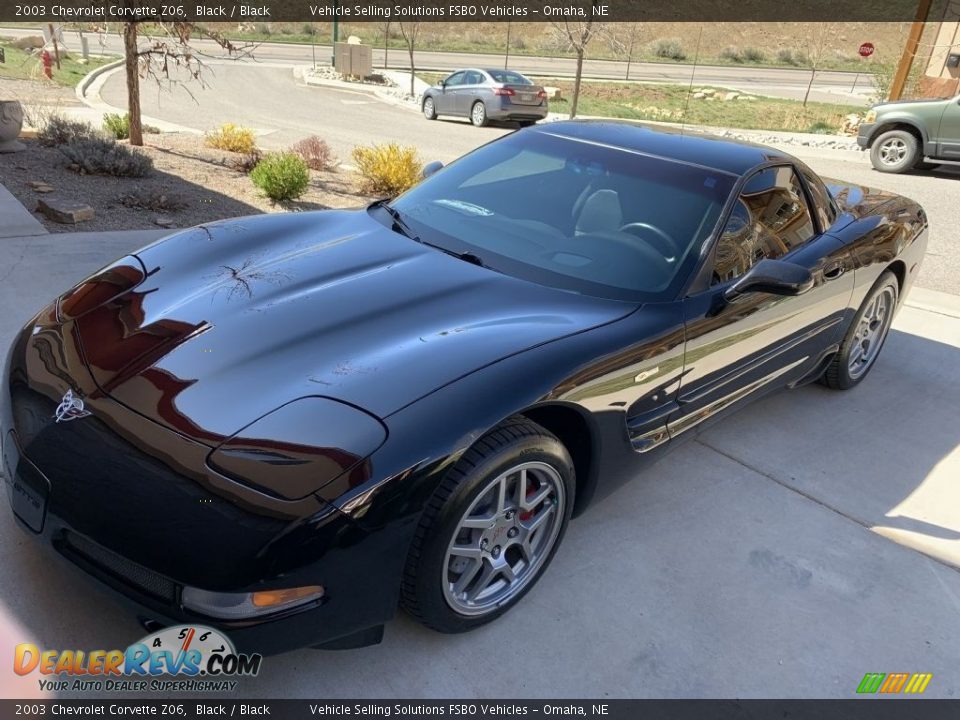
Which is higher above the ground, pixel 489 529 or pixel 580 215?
pixel 580 215

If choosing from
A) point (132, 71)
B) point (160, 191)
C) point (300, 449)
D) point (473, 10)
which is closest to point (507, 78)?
point (132, 71)

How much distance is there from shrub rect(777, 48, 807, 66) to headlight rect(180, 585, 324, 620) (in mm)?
57079

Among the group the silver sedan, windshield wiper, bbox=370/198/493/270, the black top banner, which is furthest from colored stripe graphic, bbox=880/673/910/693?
the silver sedan

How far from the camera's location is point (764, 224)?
138 inches

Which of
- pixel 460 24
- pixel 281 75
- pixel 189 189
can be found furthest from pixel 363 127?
pixel 460 24

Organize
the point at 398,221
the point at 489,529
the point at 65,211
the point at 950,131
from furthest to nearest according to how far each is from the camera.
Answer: the point at 950,131 → the point at 65,211 → the point at 398,221 → the point at 489,529

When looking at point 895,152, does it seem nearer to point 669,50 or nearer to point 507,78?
point 507,78

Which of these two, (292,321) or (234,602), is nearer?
(234,602)

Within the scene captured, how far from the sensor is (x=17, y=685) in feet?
6.89

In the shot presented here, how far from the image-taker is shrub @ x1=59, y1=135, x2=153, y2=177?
7.86 meters

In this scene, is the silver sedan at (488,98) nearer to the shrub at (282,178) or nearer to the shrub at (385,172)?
the shrub at (385,172)

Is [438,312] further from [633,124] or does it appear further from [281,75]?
[281,75]

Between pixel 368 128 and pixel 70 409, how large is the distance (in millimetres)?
14065

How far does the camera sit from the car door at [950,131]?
1249cm
